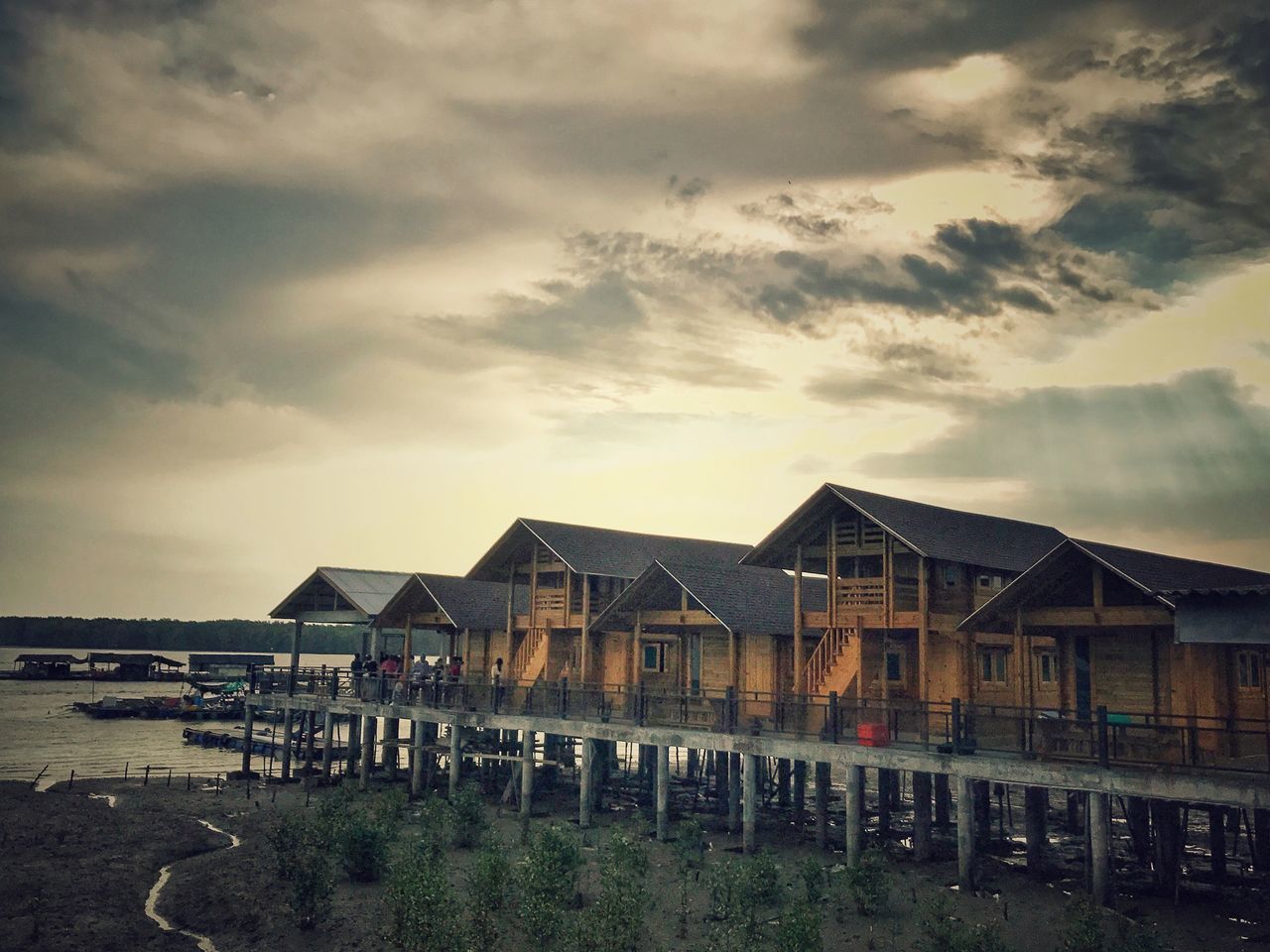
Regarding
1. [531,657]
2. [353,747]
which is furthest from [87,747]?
[531,657]

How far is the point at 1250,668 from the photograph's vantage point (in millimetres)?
25812

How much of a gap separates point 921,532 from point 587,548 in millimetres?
14741

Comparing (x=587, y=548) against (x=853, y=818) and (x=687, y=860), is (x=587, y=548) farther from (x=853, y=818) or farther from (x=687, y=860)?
(x=853, y=818)

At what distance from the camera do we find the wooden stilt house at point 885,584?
1129 inches

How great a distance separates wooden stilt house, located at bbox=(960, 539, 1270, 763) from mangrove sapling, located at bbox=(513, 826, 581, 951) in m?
10.6

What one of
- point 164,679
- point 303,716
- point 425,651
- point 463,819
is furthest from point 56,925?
point 425,651

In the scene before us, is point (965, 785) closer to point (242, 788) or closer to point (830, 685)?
point (830, 685)

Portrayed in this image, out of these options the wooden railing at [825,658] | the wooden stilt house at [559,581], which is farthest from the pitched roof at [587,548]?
the wooden railing at [825,658]

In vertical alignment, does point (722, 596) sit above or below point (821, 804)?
above

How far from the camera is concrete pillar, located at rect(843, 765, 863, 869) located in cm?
2391

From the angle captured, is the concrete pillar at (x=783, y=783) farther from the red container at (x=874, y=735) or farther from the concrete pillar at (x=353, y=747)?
the concrete pillar at (x=353, y=747)

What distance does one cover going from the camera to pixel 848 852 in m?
24.0

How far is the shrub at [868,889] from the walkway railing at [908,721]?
10.4 ft

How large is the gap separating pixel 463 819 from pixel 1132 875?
698 inches
